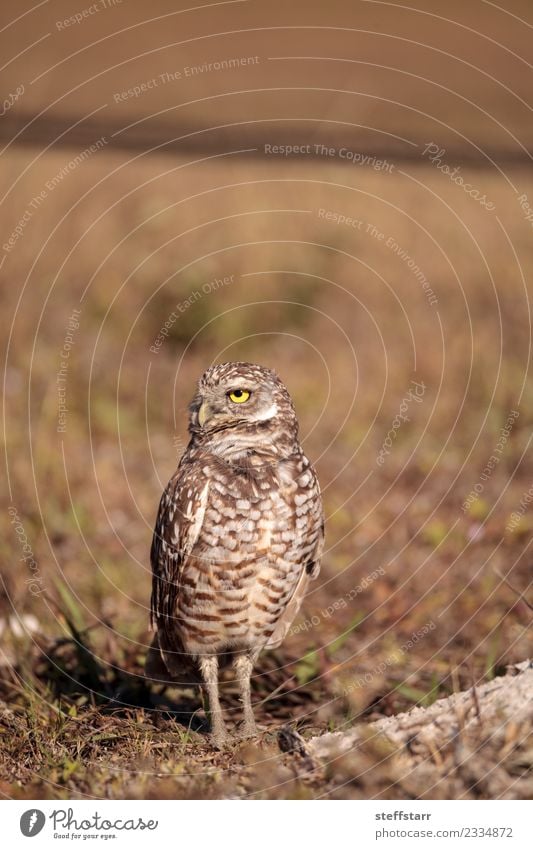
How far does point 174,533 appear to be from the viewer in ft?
13.2

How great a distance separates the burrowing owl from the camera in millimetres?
3867

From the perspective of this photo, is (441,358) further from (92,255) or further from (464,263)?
(92,255)

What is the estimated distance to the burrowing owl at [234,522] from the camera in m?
3.87

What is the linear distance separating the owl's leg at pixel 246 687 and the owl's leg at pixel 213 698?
11 centimetres

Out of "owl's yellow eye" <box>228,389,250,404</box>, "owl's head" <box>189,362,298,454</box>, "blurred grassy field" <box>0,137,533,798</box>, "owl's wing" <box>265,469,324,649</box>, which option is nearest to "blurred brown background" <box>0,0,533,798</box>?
"blurred grassy field" <box>0,137,533,798</box>

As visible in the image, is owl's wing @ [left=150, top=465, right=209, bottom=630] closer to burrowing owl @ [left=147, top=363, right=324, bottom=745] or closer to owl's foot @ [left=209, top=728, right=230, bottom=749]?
burrowing owl @ [left=147, top=363, right=324, bottom=745]

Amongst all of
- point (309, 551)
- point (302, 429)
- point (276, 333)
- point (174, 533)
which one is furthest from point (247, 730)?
point (302, 429)

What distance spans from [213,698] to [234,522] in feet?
2.83

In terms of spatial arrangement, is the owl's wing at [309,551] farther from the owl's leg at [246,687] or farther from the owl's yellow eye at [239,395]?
the owl's yellow eye at [239,395]

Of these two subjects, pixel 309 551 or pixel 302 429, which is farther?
pixel 302 429

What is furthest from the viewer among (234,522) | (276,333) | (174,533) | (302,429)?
(302,429)

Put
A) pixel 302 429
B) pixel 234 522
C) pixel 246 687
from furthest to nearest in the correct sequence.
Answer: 1. pixel 302 429
2. pixel 246 687
3. pixel 234 522

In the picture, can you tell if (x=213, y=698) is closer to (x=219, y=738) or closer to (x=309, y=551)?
(x=219, y=738)

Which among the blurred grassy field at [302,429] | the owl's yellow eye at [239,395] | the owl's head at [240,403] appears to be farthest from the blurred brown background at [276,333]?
the owl's yellow eye at [239,395]
